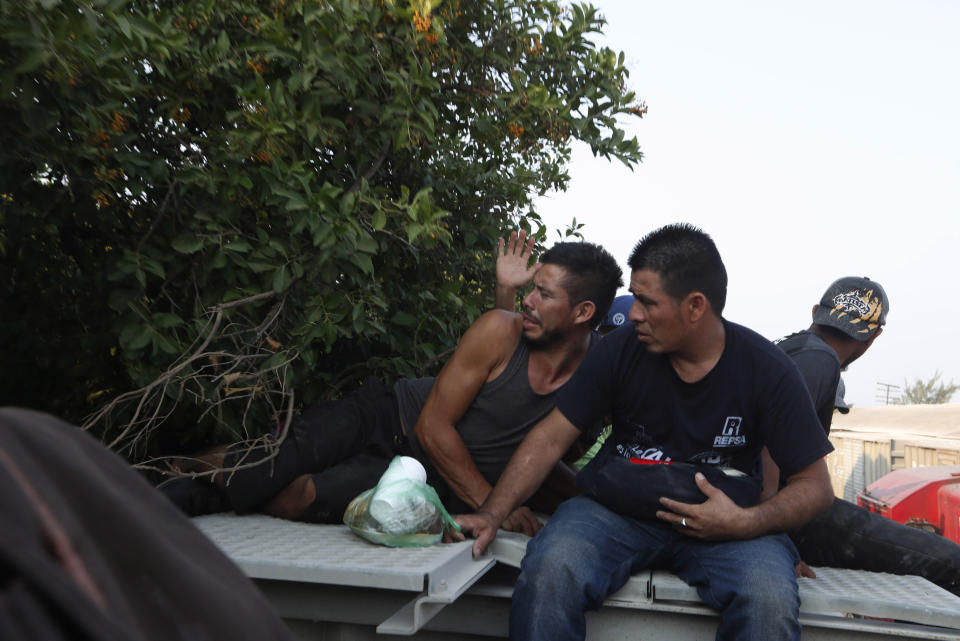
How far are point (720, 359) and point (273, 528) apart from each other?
5.28 ft

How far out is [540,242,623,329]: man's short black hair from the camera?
3.71m

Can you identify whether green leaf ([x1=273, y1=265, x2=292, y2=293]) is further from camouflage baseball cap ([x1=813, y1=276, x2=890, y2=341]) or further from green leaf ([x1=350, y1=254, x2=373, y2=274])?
camouflage baseball cap ([x1=813, y1=276, x2=890, y2=341])

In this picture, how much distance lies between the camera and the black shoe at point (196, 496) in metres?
3.36

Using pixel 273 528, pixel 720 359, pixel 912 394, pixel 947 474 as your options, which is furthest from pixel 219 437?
pixel 912 394

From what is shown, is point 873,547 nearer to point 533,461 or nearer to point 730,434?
point 730,434

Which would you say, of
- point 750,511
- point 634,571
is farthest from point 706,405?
point 634,571

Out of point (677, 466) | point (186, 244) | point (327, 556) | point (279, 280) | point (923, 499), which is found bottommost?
point (923, 499)

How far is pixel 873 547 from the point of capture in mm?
3129

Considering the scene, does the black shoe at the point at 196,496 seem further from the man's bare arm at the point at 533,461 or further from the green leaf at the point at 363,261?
the man's bare arm at the point at 533,461

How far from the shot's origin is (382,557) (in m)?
2.44

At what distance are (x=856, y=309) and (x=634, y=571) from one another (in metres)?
1.79

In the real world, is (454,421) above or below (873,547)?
above

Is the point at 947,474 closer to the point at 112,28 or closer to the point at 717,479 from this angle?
the point at 717,479

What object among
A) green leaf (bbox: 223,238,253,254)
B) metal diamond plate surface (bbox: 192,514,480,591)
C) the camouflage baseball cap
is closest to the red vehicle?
the camouflage baseball cap
